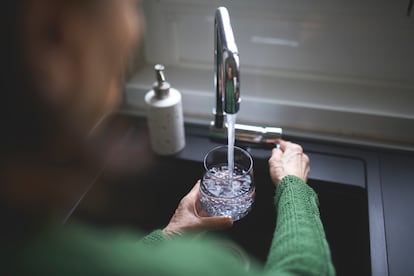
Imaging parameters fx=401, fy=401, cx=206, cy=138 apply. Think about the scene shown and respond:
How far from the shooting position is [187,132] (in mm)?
979

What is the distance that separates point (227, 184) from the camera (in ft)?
2.53

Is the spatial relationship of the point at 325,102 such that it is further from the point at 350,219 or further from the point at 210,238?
the point at 210,238

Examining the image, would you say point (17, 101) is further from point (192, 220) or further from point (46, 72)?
point (192, 220)

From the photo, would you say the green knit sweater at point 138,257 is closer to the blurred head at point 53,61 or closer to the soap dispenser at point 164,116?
the blurred head at point 53,61

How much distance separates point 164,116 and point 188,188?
20 cm

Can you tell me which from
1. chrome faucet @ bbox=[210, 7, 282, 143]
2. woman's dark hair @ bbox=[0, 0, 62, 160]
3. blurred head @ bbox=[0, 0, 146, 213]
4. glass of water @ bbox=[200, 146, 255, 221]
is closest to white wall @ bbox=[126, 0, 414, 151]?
chrome faucet @ bbox=[210, 7, 282, 143]

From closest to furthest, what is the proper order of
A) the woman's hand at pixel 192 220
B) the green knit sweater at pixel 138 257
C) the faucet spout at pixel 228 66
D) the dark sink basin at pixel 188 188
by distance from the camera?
the green knit sweater at pixel 138 257, the faucet spout at pixel 228 66, the woman's hand at pixel 192 220, the dark sink basin at pixel 188 188

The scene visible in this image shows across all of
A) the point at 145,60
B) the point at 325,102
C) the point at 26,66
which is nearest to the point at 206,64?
the point at 145,60

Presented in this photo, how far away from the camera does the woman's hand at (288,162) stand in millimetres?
797

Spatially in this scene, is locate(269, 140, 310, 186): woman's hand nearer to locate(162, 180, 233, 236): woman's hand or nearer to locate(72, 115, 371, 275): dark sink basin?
locate(72, 115, 371, 275): dark sink basin

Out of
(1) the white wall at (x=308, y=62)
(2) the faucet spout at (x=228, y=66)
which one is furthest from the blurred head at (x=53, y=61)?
(1) the white wall at (x=308, y=62)

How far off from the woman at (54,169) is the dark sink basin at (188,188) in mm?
135

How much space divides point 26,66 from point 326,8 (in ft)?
2.15

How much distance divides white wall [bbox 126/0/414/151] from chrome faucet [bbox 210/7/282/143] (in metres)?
0.09
